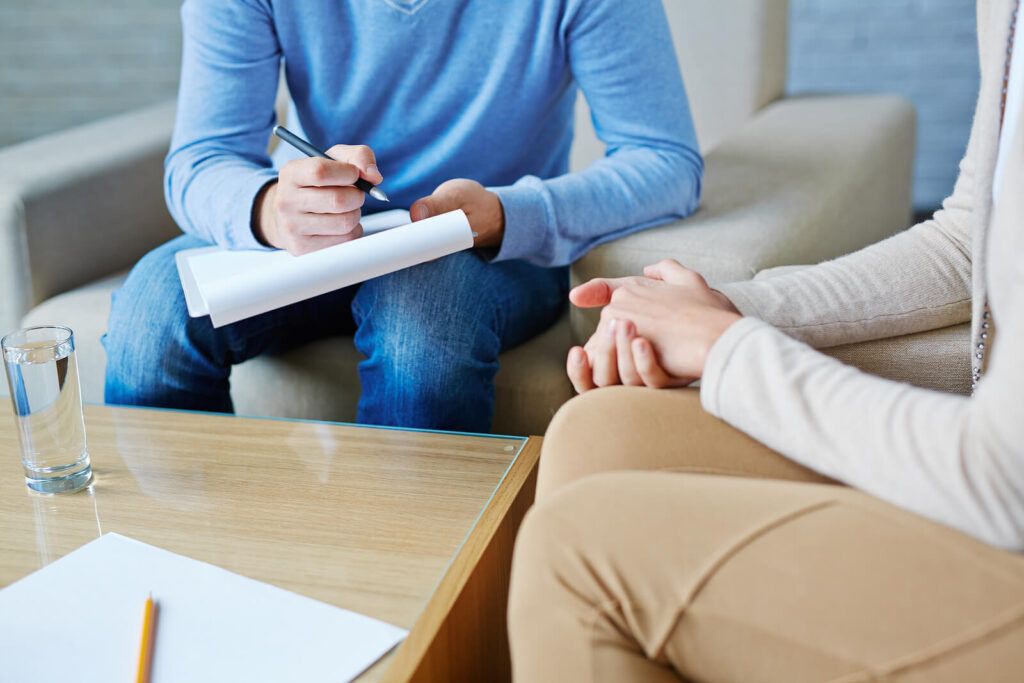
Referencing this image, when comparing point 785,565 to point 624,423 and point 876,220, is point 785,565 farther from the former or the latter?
point 876,220

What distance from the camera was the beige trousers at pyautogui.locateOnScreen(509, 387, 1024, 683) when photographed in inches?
19.6

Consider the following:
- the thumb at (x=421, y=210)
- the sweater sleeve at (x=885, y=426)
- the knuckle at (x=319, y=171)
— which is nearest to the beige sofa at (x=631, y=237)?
the thumb at (x=421, y=210)

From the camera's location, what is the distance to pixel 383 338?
1.08 metres

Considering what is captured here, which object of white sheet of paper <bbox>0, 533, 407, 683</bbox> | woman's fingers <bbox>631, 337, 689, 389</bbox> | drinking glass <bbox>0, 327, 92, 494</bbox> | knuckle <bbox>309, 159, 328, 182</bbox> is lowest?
white sheet of paper <bbox>0, 533, 407, 683</bbox>

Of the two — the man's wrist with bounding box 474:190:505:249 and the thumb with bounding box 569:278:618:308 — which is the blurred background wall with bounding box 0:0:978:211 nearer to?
the man's wrist with bounding box 474:190:505:249

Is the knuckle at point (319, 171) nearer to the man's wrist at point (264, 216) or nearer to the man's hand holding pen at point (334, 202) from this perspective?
the man's hand holding pen at point (334, 202)

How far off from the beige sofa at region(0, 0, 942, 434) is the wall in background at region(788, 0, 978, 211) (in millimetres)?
1406

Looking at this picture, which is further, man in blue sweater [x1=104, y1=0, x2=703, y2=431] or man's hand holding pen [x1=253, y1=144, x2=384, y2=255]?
man in blue sweater [x1=104, y1=0, x2=703, y2=431]

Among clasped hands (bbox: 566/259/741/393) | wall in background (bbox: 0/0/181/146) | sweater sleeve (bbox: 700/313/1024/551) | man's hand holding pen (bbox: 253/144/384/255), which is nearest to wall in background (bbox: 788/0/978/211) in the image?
wall in background (bbox: 0/0/181/146)

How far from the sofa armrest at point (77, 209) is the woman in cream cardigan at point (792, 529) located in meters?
1.03

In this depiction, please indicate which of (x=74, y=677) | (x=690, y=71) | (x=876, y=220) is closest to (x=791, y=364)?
(x=74, y=677)

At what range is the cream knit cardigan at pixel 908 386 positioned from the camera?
0.51m

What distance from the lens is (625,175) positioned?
3.87 feet

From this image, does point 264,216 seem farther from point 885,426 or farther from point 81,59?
point 81,59
